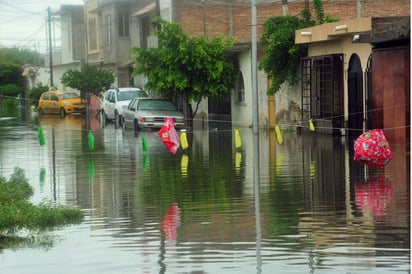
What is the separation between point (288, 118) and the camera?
34094 mm

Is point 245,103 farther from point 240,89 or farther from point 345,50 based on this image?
point 345,50

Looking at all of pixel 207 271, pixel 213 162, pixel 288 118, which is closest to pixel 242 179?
pixel 213 162

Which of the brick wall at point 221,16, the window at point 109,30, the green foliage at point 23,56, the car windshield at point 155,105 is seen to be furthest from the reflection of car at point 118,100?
the green foliage at point 23,56

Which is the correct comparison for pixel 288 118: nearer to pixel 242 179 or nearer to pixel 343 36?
pixel 343 36

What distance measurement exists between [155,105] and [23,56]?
9740 centimetres

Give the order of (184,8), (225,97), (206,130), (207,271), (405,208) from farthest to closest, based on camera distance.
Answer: (184,8) < (225,97) < (206,130) < (405,208) < (207,271)

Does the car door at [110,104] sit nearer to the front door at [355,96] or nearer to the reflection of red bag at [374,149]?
the front door at [355,96]

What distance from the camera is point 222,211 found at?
12.4 m

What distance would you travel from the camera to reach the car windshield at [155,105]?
120ft

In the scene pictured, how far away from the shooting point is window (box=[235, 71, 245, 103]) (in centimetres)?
3969

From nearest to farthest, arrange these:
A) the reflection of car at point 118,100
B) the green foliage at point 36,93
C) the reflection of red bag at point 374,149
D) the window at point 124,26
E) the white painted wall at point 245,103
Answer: the reflection of red bag at point 374,149 < the white painted wall at point 245,103 < the reflection of car at point 118,100 < the window at point 124,26 < the green foliage at point 36,93

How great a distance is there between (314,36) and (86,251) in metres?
22.2

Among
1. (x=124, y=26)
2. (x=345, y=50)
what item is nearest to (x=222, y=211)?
(x=345, y=50)

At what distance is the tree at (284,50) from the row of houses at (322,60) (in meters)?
0.57
